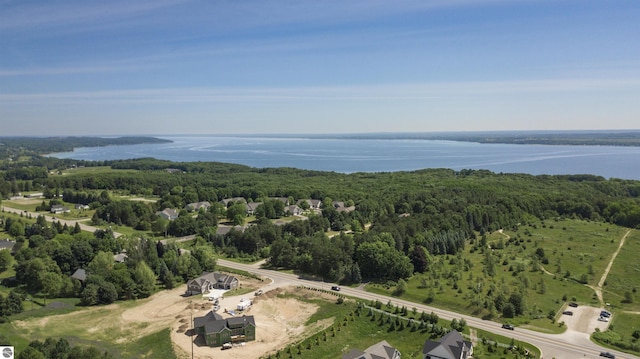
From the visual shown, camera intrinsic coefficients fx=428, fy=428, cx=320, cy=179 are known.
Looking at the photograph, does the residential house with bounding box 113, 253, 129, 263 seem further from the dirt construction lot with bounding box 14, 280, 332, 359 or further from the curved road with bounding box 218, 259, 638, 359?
the curved road with bounding box 218, 259, 638, 359

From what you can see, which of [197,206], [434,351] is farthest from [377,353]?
[197,206]

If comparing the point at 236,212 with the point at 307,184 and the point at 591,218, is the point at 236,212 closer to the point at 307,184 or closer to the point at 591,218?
the point at 307,184

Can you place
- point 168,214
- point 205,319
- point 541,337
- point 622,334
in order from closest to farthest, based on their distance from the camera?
point 541,337 < point 622,334 < point 205,319 < point 168,214

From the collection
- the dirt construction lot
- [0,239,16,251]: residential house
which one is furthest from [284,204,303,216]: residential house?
[0,239,16,251]: residential house

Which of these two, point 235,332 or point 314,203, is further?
point 314,203

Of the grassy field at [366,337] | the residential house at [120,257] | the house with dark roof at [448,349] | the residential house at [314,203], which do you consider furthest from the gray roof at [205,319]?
the residential house at [314,203]

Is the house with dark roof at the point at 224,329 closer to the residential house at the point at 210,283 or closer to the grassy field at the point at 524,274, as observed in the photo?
the residential house at the point at 210,283

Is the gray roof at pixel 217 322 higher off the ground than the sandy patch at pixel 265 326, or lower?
higher

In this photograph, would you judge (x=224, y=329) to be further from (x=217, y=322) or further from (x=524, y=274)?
(x=524, y=274)
